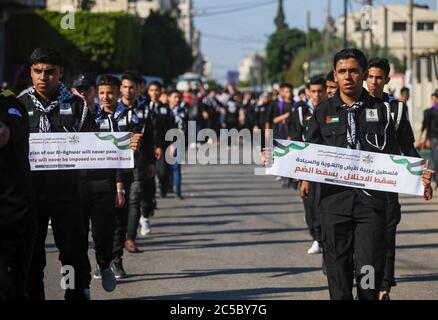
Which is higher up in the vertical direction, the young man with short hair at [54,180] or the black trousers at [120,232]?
the young man with short hair at [54,180]

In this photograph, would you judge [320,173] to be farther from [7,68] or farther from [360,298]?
[7,68]

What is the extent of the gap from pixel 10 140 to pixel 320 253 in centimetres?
632

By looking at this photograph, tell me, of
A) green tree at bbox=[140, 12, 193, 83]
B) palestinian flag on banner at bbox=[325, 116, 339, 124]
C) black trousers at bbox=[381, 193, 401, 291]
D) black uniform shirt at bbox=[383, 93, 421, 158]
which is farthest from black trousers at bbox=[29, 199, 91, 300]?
green tree at bbox=[140, 12, 193, 83]

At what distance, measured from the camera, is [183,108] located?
60.4ft

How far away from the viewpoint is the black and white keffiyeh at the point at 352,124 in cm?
683

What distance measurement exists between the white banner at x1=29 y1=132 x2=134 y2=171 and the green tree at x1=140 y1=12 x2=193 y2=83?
192ft

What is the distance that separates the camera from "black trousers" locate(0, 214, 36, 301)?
5.83 m

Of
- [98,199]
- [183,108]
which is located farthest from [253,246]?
[183,108]

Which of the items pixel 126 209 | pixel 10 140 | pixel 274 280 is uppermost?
pixel 10 140

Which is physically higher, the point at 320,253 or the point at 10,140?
the point at 10,140

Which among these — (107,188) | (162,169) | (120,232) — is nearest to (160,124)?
(162,169)

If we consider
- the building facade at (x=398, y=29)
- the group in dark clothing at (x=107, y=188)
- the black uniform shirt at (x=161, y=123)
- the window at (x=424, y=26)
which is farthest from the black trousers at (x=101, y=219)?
the window at (x=424, y=26)

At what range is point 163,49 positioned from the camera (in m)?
75.2

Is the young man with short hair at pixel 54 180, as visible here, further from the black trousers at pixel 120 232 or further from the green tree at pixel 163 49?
the green tree at pixel 163 49
